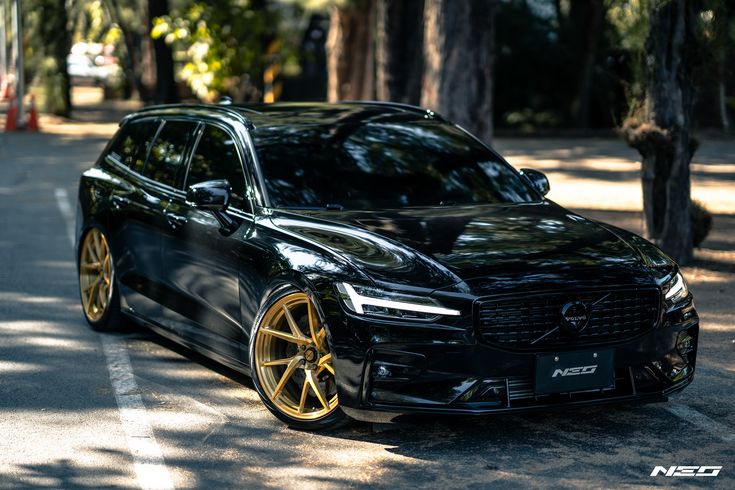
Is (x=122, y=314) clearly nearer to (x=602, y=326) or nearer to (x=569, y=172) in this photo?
(x=602, y=326)

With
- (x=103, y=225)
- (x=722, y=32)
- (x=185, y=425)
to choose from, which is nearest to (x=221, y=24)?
(x=722, y=32)

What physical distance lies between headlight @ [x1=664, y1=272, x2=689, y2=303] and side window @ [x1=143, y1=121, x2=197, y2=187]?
314cm

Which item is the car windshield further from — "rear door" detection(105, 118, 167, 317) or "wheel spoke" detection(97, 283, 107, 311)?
"wheel spoke" detection(97, 283, 107, 311)

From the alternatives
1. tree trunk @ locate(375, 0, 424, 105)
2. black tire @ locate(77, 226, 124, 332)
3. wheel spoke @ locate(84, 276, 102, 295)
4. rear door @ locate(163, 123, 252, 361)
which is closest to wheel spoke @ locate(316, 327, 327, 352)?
rear door @ locate(163, 123, 252, 361)

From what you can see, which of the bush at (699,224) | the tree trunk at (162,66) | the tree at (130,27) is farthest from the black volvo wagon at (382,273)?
the tree at (130,27)

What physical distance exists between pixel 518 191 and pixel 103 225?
294 centimetres

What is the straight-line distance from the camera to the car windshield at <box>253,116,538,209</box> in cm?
693

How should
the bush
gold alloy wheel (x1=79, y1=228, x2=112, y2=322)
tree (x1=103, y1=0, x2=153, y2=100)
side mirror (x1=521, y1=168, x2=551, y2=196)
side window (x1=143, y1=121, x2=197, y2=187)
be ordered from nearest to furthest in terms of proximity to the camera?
1. side mirror (x1=521, y1=168, x2=551, y2=196)
2. side window (x1=143, y1=121, x2=197, y2=187)
3. gold alloy wheel (x1=79, y1=228, x2=112, y2=322)
4. the bush
5. tree (x1=103, y1=0, x2=153, y2=100)

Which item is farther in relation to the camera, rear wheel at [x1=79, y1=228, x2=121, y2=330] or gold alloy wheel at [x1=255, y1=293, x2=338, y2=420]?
rear wheel at [x1=79, y1=228, x2=121, y2=330]

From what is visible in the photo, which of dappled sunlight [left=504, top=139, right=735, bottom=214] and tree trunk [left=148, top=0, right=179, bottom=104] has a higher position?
tree trunk [left=148, top=0, right=179, bottom=104]

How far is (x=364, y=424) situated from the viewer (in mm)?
6242

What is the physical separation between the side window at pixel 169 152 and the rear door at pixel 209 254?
19cm

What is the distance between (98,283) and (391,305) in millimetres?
3697

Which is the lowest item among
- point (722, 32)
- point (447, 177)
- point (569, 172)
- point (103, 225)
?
point (569, 172)
